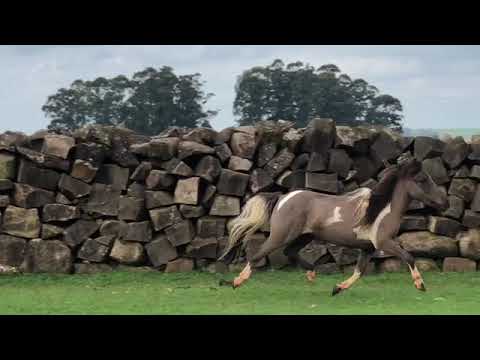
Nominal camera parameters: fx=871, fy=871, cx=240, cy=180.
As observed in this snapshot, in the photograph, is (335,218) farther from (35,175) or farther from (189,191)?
(35,175)

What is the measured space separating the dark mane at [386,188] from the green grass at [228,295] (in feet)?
3.35

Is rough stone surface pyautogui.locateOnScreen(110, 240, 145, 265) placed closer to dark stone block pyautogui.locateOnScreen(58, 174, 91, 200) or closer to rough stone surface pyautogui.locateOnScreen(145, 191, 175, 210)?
rough stone surface pyautogui.locateOnScreen(145, 191, 175, 210)

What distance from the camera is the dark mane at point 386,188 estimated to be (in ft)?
34.6

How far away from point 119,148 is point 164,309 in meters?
4.12

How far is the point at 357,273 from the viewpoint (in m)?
10.3

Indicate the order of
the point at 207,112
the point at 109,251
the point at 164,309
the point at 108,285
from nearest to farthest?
the point at 164,309 → the point at 108,285 → the point at 109,251 → the point at 207,112

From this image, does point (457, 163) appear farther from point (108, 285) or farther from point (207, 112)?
point (207, 112)

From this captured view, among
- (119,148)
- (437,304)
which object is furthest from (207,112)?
(437,304)

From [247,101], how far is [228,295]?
38247 millimetres

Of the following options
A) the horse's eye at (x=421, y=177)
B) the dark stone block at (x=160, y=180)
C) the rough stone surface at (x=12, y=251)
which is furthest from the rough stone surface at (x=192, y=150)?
the horse's eye at (x=421, y=177)

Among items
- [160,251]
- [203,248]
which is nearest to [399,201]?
[203,248]

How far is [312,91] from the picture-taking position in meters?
47.2

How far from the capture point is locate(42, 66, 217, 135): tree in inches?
1797

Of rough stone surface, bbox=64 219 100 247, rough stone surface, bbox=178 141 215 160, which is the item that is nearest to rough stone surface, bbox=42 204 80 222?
rough stone surface, bbox=64 219 100 247
